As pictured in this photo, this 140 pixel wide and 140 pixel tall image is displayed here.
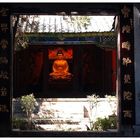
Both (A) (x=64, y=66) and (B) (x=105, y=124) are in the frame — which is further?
(A) (x=64, y=66)

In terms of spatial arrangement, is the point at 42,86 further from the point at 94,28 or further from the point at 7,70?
the point at 7,70

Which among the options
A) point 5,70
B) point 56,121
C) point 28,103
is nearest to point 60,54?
point 56,121

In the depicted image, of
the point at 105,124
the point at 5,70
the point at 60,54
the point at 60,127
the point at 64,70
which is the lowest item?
the point at 60,127

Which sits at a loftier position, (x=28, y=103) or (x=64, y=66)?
(x=64, y=66)

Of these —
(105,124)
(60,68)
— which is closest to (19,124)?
(105,124)

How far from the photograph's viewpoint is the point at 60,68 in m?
20.0

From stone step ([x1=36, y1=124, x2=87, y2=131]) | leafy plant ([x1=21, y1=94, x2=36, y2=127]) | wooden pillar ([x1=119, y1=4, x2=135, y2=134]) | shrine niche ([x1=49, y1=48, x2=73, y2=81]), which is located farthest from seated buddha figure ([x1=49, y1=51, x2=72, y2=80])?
wooden pillar ([x1=119, y1=4, x2=135, y2=134])

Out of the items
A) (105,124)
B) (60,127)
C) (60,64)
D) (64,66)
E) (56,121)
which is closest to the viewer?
(105,124)

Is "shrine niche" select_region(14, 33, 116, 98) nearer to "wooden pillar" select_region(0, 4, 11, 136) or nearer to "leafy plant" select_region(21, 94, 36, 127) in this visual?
"leafy plant" select_region(21, 94, 36, 127)

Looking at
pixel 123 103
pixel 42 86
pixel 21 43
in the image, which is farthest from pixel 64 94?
pixel 123 103

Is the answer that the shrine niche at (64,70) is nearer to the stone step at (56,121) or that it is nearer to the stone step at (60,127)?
the stone step at (56,121)

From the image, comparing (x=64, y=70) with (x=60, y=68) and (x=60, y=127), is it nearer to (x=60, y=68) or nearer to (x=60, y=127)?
(x=60, y=68)

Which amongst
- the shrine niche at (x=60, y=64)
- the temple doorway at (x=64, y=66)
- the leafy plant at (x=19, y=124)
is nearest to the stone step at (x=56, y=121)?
the temple doorway at (x=64, y=66)

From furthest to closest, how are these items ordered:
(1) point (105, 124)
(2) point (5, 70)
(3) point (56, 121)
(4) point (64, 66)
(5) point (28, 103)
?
(4) point (64, 66) < (3) point (56, 121) < (5) point (28, 103) < (1) point (105, 124) < (2) point (5, 70)
